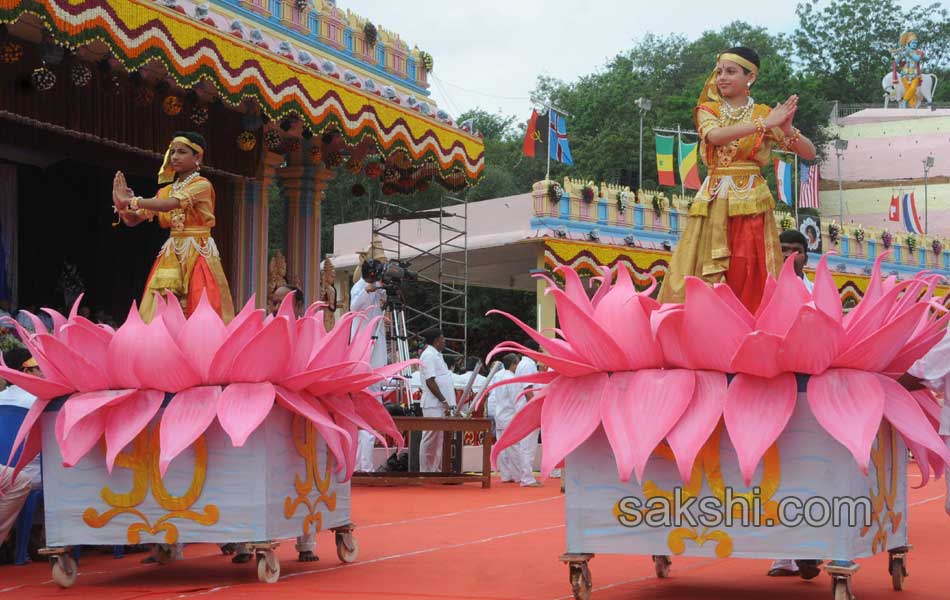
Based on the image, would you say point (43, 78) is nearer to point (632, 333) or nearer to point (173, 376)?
point (173, 376)

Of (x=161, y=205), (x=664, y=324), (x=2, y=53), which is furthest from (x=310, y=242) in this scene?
(x=664, y=324)

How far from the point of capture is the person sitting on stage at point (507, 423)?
12.5 m

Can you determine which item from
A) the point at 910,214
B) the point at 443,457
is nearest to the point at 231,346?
the point at 443,457

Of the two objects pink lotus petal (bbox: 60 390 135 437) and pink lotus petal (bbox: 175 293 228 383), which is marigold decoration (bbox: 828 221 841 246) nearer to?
pink lotus petal (bbox: 175 293 228 383)

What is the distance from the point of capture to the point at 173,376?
5.42 meters

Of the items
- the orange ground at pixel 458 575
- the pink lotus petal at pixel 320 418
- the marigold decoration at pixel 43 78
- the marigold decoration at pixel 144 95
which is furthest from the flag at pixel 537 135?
the pink lotus petal at pixel 320 418

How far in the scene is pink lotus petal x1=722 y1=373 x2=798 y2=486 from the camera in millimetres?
4371

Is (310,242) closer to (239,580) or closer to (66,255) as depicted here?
(66,255)

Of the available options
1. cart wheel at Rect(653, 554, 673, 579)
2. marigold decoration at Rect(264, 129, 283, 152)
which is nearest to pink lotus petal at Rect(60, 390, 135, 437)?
cart wheel at Rect(653, 554, 673, 579)

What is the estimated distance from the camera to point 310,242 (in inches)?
615

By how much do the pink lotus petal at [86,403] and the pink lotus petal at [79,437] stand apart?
3 centimetres

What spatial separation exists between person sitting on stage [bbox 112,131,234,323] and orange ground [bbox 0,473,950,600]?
1325 mm

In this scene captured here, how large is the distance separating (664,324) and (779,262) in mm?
1430

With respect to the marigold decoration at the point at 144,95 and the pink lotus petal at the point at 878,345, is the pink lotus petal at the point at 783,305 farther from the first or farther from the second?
the marigold decoration at the point at 144,95
